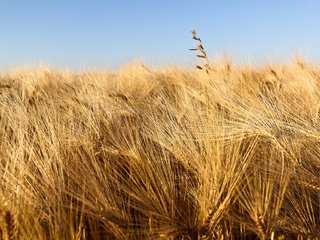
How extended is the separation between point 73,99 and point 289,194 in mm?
1686

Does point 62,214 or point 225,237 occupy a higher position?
point 62,214

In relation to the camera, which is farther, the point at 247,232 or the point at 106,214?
the point at 247,232

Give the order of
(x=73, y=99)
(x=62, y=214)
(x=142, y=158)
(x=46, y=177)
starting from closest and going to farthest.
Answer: (x=62, y=214) < (x=46, y=177) < (x=142, y=158) < (x=73, y=99)

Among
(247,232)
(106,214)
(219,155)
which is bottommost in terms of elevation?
(247,232)

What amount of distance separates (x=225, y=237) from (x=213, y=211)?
0.17 metres

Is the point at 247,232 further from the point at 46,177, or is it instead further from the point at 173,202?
the point at 46,177

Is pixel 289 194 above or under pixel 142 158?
under

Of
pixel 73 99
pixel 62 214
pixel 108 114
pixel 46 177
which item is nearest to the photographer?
pixel 62 214

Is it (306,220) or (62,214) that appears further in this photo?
(306,220)

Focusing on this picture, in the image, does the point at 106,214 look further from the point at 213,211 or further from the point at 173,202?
the point at 213,211

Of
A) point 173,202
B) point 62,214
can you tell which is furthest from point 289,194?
point 62,214

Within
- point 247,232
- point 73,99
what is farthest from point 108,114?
point 247,232

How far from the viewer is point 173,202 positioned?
41.5 inches

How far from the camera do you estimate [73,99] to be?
8.36 ft
